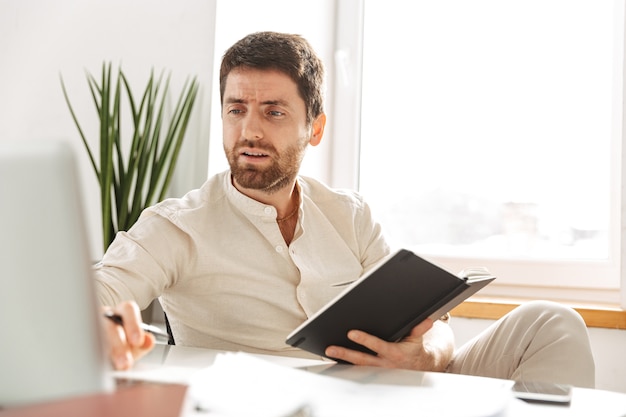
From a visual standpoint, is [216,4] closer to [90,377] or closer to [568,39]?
[568,39]

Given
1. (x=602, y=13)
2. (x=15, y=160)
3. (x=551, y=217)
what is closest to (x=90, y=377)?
(x=15, y=160)

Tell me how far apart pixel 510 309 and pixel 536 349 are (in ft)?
2.60

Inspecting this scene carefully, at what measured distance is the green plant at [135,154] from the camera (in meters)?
2.34

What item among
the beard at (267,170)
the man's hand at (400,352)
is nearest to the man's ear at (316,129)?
the beard at (267,170)

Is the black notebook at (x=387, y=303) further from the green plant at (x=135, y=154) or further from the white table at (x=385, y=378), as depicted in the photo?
the green plant at (x=135, y=154)

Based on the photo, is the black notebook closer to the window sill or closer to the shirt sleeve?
the shirt sleeve

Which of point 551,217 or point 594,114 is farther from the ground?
point 594,114

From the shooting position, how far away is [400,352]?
4.44 ft

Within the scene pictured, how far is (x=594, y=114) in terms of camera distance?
261 centimetres

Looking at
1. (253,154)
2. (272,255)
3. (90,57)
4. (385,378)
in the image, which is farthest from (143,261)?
(90,57)

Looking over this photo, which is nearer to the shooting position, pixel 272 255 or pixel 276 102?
pixel 272 255

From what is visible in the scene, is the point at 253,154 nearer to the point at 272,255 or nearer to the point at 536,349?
the point at 272,255

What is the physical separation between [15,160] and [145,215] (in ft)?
3.91

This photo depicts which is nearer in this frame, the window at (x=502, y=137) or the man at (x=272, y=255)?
the man at (x=272, y=255)
